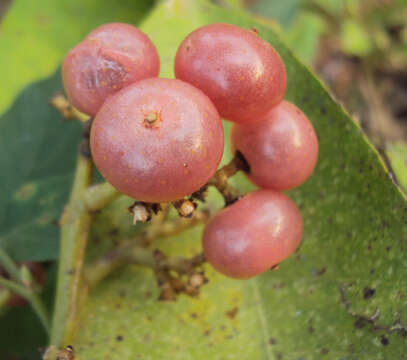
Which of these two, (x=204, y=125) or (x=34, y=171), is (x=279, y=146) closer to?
(x=204, y=125)

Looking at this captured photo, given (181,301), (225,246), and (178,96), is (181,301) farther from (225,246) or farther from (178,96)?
(178,96)

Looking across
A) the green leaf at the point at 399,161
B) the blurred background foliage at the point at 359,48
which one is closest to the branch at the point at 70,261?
the green leaf at the point at 399,161

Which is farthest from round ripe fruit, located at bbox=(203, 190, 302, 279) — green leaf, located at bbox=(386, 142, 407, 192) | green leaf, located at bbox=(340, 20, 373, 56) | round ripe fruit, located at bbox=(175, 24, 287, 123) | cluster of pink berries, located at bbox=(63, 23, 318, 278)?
green leaf, located at bbox=(340, 20, 373, 56)

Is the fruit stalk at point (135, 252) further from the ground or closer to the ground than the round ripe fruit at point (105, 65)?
closer to the ground

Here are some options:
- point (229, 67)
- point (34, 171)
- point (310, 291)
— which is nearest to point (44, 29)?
point (34, 171)

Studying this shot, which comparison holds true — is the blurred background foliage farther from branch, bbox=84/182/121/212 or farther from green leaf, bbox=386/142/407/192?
branch, bbox=84/182/121/212

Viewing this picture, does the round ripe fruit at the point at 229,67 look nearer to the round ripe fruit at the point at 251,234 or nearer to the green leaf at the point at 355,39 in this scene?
the round ripe fruit at the point at 251,234
